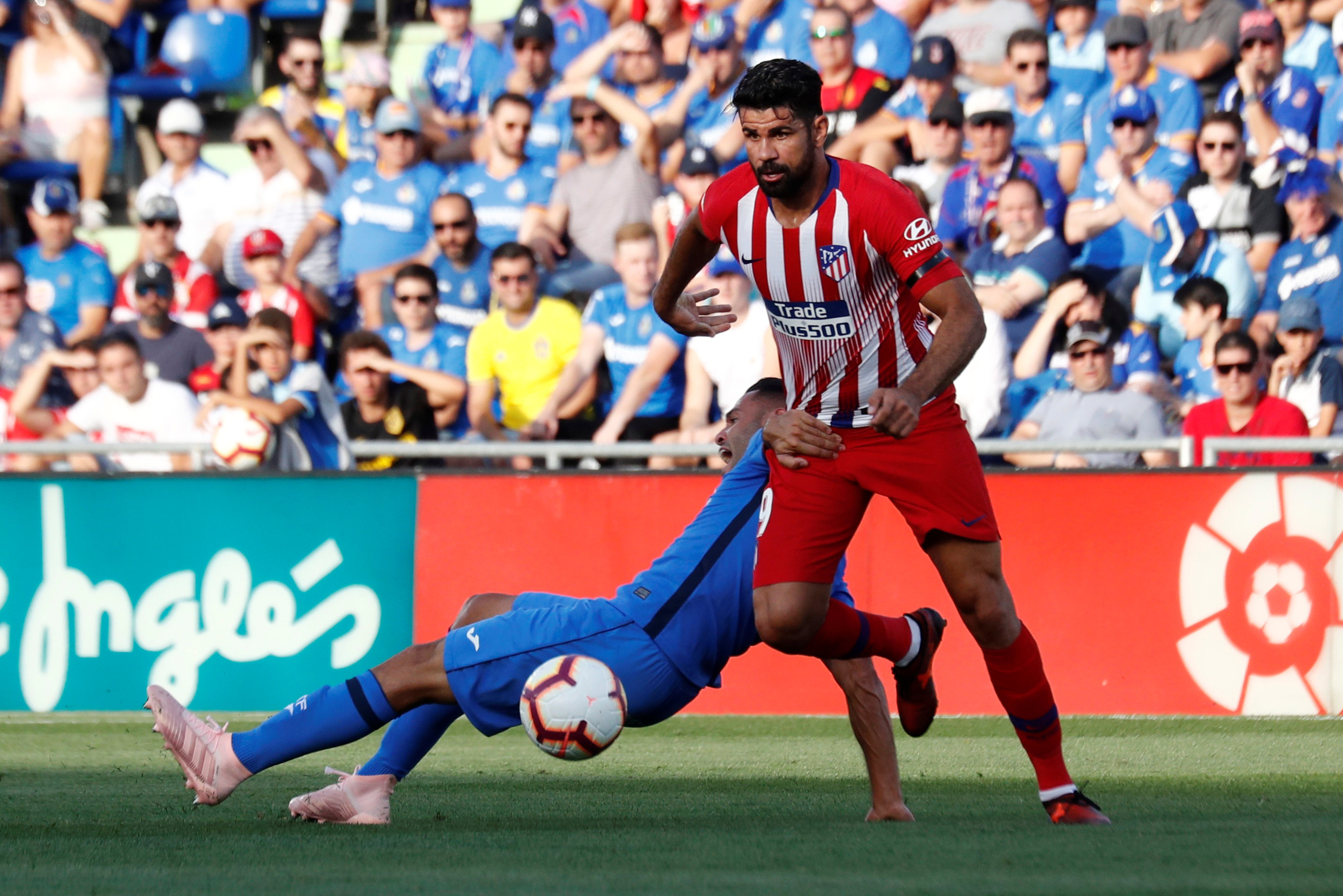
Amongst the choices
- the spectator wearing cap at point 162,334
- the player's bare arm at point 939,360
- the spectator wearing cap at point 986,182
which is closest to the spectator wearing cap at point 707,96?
the spectator wearing cap at point 986,182

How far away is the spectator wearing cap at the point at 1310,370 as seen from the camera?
9.18 meters

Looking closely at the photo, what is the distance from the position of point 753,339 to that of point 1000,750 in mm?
3304

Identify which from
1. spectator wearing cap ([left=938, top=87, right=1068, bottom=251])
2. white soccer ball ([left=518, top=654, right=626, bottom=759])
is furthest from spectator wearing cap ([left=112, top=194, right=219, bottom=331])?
white soccer ball ([left=518, top=654, right=626, bottom=759])

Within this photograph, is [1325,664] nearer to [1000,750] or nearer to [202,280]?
[1000,750]

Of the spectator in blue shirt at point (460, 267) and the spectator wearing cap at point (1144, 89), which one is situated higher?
the spectator wearing cap at point (1144, 89)

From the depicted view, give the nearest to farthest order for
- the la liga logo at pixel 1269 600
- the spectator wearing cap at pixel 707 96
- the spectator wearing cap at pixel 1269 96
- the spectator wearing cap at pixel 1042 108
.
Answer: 1. the la liga logo at pixel 1269 600
2. the spectator wearing cap at pixel 1269 96
3. the spectator wearing cap at pixel 1042 108
4. the spectator wearing cap at pixel 707 96

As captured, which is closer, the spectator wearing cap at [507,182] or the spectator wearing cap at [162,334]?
the spectator wearing cap at [162,334]

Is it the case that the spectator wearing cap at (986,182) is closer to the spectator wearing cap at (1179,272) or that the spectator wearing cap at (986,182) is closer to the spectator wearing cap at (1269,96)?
the spectator wearing cap at (1179,272)

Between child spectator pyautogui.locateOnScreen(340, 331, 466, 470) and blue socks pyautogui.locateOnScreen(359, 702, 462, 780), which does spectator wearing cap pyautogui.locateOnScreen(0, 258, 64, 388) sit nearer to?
child spectator pyautogui.locateOnScreen(340, 331, 466, 470)

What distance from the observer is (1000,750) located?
7.37m

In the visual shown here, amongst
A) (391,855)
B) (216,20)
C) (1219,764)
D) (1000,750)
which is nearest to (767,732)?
(1000,750)

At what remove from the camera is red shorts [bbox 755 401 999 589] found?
16.2 ft

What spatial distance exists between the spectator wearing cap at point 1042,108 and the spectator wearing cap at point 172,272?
568 cm

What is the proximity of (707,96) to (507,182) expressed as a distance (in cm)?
150
